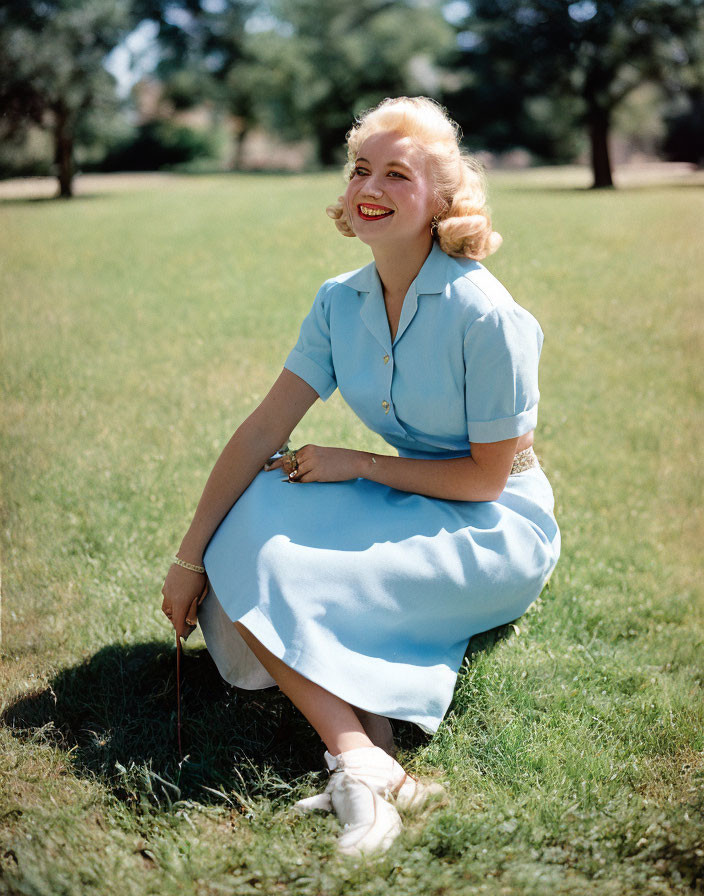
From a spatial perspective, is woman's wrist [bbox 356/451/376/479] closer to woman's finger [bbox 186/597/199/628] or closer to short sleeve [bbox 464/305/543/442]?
short sleeve [bbox 464/305/543/442]

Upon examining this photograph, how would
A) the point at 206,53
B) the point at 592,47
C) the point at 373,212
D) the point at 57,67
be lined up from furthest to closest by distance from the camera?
1. the point at 206,53
2. the point at 57,67
3. the point at 592,47
4. the point at 373,212

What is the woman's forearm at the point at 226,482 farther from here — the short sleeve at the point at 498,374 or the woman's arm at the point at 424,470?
the short sleeve at the point at 498,374

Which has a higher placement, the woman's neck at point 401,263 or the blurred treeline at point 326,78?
the blurred treeline at point 326,78

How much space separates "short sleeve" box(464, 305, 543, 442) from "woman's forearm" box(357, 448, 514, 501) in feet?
0.31

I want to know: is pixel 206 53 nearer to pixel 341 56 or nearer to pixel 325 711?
pixel 341 56

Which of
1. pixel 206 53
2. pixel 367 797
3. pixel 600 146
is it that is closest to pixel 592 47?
pixel 600 146

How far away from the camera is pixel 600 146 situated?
20234 millimetres

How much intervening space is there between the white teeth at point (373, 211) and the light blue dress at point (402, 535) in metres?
0.19

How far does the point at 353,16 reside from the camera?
1592 inches

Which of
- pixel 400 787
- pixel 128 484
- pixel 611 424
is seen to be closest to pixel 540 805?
pixel 400 787

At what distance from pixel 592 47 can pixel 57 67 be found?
12671 mm

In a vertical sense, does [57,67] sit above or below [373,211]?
above

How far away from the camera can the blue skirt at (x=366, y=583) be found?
223cm

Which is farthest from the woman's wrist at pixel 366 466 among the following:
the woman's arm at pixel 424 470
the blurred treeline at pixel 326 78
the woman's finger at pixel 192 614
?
the blurred treeline at pixel 326 78
